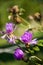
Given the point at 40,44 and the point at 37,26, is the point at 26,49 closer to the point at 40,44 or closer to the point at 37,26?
the point at 40,44

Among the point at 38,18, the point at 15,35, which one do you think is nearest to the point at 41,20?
the point at 38,18

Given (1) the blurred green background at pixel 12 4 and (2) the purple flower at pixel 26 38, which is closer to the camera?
(2) the purple flower at pixel 26 38

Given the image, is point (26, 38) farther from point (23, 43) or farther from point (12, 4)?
point (12, 4)

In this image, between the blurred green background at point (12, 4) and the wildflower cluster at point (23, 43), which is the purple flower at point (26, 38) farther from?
the blurred green background at point (12, 4)

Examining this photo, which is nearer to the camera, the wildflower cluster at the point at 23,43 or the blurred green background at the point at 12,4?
the wildflower cluster at the point at 23,43

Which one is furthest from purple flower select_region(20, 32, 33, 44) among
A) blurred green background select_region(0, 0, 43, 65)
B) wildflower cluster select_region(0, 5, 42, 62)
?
blurred green background select_region(0, 0, 43, 65)

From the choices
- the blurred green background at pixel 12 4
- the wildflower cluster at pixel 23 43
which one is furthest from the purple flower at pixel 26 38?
the blurred green background at pixel 12 4

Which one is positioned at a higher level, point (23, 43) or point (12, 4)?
point (12, 4)

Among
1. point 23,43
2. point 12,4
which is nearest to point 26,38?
point 23,43

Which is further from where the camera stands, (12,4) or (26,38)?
(12,4)

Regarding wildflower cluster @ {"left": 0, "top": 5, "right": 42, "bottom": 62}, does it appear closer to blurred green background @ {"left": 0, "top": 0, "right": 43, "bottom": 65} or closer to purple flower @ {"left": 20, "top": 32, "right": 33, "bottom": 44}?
purple flower @ {"left": 20, "top": 32, "right": 33, "bottom": 44}

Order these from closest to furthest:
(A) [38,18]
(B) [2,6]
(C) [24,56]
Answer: (C) [24,56], (A) [38,18], (B) [2,6]
